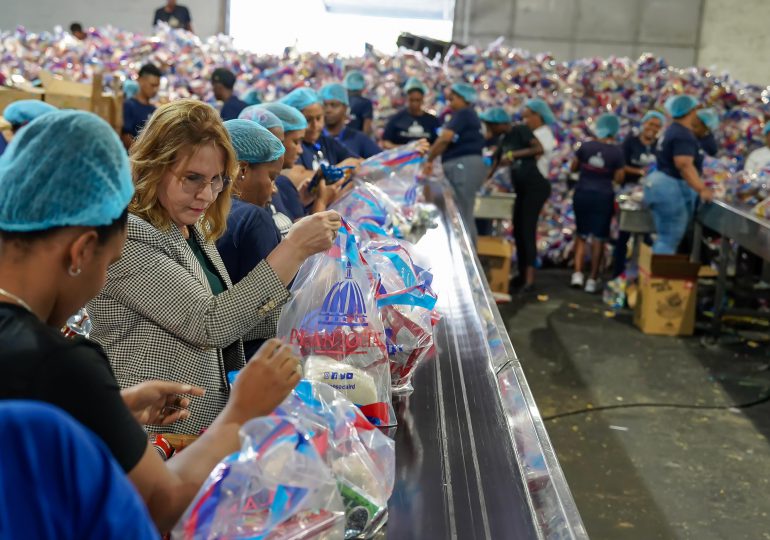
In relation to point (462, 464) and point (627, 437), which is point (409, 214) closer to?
point (627, 437)

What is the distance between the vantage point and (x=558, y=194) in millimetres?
8828

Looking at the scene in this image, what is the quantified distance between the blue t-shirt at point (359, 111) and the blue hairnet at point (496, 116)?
1127 millimetres

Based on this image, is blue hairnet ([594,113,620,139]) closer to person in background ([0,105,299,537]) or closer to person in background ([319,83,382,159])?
person in background ([319,83,382,159])

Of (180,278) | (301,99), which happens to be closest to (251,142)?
(180,278)

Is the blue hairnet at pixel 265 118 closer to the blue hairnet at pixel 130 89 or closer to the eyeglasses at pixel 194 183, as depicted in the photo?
the eyeglasses at pixel 194 183

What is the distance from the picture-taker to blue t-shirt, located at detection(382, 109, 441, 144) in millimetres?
7887

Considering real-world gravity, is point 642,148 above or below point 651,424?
above

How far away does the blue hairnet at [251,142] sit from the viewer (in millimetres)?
2215

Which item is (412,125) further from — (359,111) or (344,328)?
(344,328)

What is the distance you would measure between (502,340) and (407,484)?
928mm

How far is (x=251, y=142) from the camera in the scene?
2.23 metres

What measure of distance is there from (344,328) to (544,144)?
6337 mm

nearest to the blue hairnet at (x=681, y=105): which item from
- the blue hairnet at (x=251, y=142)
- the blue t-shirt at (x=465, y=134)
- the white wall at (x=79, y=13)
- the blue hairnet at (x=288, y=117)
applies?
the blue t-shirt at (x=465, y=134)

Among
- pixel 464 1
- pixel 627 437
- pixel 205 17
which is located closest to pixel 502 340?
pixel 627 437
